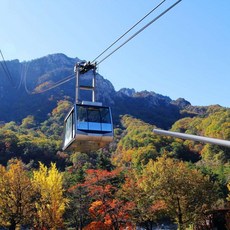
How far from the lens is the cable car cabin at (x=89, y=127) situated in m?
17.6

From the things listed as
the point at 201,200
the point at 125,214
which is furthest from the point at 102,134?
the point at 201,200

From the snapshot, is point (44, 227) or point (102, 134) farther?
point (44, 227)

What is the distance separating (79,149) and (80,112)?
196cm

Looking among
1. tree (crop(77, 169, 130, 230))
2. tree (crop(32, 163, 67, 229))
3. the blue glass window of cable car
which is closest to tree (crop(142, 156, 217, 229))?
tree (crop(77, 169, 130, 230))

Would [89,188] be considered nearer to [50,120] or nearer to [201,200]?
[201,200]

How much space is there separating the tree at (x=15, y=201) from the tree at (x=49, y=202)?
153 cm

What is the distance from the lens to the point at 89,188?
44.9 m

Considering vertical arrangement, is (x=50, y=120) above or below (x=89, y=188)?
above

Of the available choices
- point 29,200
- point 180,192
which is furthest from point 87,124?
point 180,192

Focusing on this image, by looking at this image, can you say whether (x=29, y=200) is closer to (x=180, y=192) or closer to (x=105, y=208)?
(x=105, y=208)

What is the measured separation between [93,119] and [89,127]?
20.0 inches

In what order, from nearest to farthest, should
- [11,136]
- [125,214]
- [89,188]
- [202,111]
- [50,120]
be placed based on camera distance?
[125,214]
[89,188]
[11,136]
[50,120]
[202,111]

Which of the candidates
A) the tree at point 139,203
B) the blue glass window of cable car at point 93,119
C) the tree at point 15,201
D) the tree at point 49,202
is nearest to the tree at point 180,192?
the tree at point 139,203

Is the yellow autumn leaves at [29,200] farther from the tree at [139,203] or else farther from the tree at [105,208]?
the tree at [139,203]
